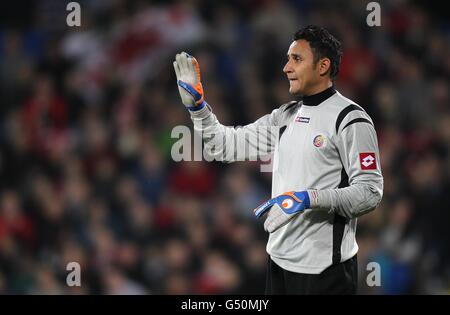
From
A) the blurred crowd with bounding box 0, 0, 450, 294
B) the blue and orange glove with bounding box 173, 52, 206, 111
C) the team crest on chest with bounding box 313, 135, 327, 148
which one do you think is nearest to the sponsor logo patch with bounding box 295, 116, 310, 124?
the team crest on chest with bounding box 313, 135, 327, 148

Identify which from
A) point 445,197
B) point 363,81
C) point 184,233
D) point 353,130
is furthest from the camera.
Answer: point 363,81

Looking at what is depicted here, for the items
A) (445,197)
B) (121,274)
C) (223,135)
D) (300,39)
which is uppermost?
(300,39)

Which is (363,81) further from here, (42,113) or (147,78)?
(42,113)

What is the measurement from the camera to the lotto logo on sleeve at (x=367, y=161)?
3260 mm

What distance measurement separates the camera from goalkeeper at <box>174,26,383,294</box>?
3.24m

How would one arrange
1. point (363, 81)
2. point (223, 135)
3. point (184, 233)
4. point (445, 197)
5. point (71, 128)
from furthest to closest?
1. point (71, 128)
2. point (363, 81)
3. point (184, 233)
4. point (445, 197)
5. point (223, 135)

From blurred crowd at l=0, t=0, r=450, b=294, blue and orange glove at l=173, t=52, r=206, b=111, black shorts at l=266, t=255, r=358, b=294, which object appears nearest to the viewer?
black shorts at l=266, t=255, r=358, b=294

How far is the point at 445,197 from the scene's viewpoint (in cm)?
596

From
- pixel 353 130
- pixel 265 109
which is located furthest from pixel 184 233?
pixel 353 130

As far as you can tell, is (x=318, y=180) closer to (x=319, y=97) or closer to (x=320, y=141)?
(x=320, y=141)

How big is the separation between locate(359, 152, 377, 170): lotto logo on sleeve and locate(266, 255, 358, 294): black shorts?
0.40m

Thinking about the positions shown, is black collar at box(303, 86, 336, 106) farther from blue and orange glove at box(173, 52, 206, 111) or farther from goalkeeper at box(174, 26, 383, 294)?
blue and orange glove at box(173, 52, 206, 111)

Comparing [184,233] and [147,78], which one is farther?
[147,78]

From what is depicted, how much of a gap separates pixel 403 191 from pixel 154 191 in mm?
2046
